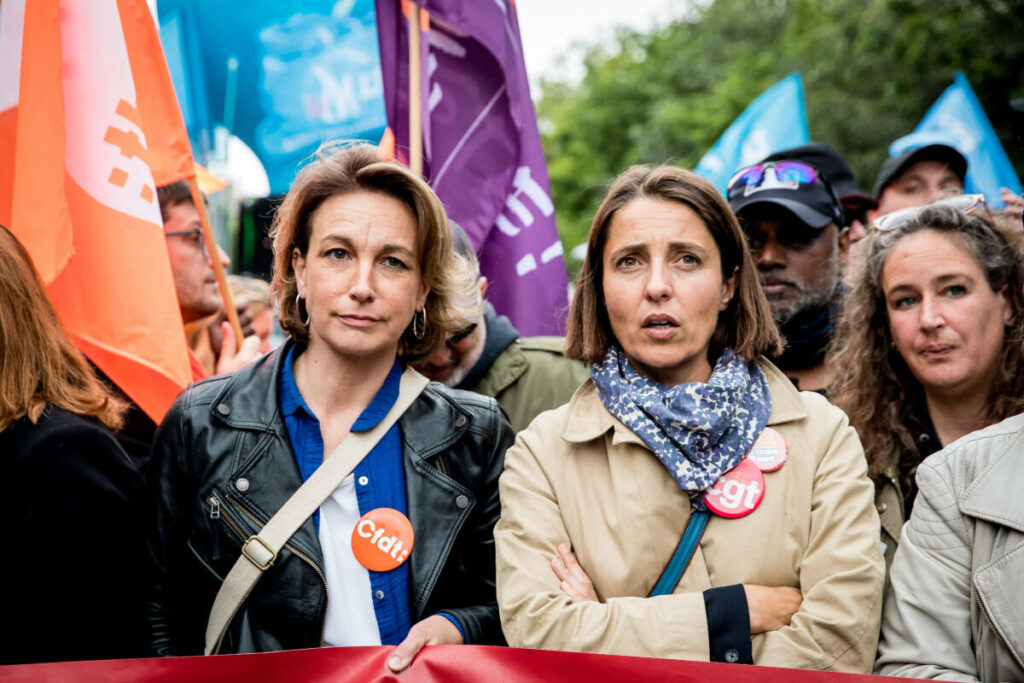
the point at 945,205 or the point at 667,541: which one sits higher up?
the point at 945,205

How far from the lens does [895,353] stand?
3516mm

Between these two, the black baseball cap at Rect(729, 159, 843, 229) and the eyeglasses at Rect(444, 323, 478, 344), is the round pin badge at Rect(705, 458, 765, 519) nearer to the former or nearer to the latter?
the eyeglasses at Rect(444, 323, 478, 344)

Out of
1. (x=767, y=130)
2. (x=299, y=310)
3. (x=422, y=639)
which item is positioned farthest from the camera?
(x=767, y=130)

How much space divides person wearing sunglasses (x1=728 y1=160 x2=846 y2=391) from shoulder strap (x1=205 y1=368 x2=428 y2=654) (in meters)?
2.18

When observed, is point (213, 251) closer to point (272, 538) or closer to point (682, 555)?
point (272, 538)

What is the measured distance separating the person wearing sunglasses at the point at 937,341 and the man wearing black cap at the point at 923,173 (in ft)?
8.27

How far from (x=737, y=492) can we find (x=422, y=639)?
902 mm

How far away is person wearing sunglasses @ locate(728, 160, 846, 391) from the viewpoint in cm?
422

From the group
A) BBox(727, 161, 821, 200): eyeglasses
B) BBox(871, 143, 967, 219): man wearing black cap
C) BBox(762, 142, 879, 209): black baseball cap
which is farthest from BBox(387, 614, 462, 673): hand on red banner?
BBox(871, 143, 967, 219): man wearing black cap

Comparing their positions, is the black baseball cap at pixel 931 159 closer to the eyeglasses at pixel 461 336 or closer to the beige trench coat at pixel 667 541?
the eyeglasses at pixel 461 336

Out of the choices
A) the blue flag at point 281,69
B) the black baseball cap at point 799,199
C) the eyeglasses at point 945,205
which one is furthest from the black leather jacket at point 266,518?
the blue flag at point 281,69

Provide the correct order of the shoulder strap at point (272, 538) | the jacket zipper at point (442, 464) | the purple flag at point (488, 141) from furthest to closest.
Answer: the purple flag at point (488, 141), the jacket zipper at point (442, 464), the shoulder strap at point (272, 538)

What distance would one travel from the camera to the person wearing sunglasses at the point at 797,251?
422 centimetres

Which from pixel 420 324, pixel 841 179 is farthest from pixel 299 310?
pixel 841 179
